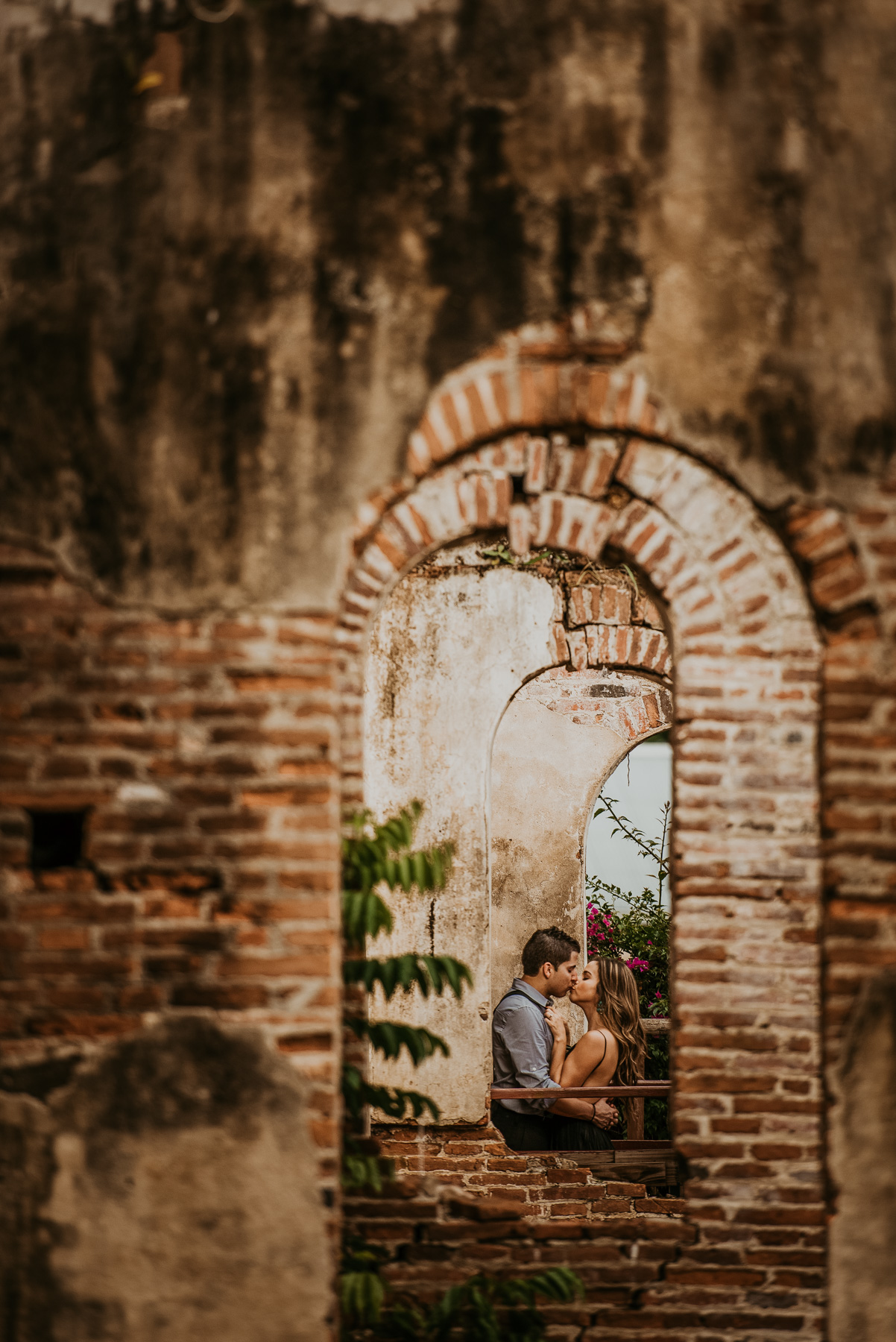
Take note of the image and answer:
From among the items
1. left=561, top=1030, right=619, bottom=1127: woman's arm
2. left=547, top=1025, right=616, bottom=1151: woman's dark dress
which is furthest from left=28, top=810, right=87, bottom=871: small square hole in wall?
left=547, top=1025, right=616, bottom=1151: woman's dark dress

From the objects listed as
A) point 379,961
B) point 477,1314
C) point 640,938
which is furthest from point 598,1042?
point 640,938

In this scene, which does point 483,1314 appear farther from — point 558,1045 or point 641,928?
point 641,928

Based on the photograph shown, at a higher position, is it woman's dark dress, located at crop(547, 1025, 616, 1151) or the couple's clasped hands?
the couple's clasped hands

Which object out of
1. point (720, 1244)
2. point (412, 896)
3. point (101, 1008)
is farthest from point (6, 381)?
point (412, 896)

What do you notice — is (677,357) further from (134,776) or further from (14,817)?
(14,817)

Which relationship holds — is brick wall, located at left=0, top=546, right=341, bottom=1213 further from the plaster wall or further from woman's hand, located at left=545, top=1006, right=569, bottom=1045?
woman's hand, located at left=545, top=1006, right=569, bottom=1045

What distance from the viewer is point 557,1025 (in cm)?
721

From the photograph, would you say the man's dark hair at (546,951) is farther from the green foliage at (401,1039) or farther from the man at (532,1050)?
the green foliage at (401,1039)

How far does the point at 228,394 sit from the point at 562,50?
5.17ft

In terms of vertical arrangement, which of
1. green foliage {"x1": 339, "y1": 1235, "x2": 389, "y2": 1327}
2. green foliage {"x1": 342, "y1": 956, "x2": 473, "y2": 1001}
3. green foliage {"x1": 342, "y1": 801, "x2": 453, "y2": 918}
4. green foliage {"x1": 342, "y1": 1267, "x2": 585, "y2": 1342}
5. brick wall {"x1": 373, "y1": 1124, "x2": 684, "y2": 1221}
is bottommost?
brick wall {"x1": 373, "y1": 1124, "x2": 684, "y2": 1221}

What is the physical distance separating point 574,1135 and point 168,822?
450 centimetres

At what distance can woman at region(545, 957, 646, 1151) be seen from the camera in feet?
22.0

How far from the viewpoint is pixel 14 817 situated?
143 inches

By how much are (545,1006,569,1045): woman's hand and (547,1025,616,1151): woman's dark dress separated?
453 mm
